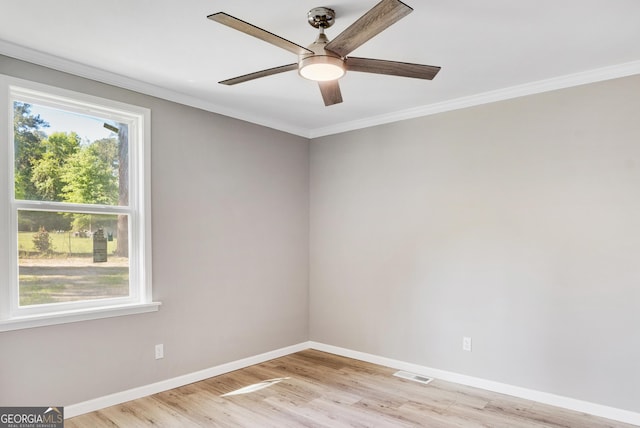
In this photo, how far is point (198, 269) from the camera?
3.74 m

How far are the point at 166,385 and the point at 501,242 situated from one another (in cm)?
306

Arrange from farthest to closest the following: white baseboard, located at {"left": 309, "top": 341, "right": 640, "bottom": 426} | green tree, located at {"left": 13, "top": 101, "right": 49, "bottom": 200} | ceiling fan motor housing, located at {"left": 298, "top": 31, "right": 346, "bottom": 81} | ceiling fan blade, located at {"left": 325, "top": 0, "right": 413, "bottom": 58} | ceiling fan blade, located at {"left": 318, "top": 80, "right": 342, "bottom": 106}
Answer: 1. white baseboard, located at {"left": 309, "top": 341, "right": 640, "bottom": 426}
2. green tree, located at {"left": 13, "top": 101, "right": 49, "bottom": 200}
3. ceiling fan blade, located at {"left": 318, "top": 80, "right": 342, "bottom": 106}
4. ceiling fan motor housing, located at {"left": 298, "top": 31, "right": 346, "bottom": 81}
5. ceiling fan blade, located at {"left": 325, "top": 0, "right": 413, "bottom": 58}

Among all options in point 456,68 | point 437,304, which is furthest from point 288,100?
point 437,304

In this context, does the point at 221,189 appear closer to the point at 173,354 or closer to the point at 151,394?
the point at 173,354

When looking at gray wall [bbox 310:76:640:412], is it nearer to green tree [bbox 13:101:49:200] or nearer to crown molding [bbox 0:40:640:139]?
crown molding [bbox 0:40:640:139]

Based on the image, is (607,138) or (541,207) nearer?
(607,138)

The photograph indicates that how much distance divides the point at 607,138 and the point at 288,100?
101 inches

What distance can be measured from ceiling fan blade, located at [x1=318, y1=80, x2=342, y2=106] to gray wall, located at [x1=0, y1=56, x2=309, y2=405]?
62.0 inches

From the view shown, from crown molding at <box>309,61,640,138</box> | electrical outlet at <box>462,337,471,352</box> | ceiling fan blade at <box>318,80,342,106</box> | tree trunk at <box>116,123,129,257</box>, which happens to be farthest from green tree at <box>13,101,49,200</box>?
electrical outlet at <box>462,337,471,352</box>

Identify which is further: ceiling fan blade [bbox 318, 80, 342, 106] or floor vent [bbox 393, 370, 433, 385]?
floor vent [bbox 393, 370, 433, 385]

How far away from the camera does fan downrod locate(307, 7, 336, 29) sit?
2203 millimetres

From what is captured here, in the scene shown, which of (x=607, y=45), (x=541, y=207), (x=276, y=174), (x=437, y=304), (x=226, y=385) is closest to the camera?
(x=607, y=45)

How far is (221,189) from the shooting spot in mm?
3959

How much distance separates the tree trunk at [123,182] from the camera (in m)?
3.32
